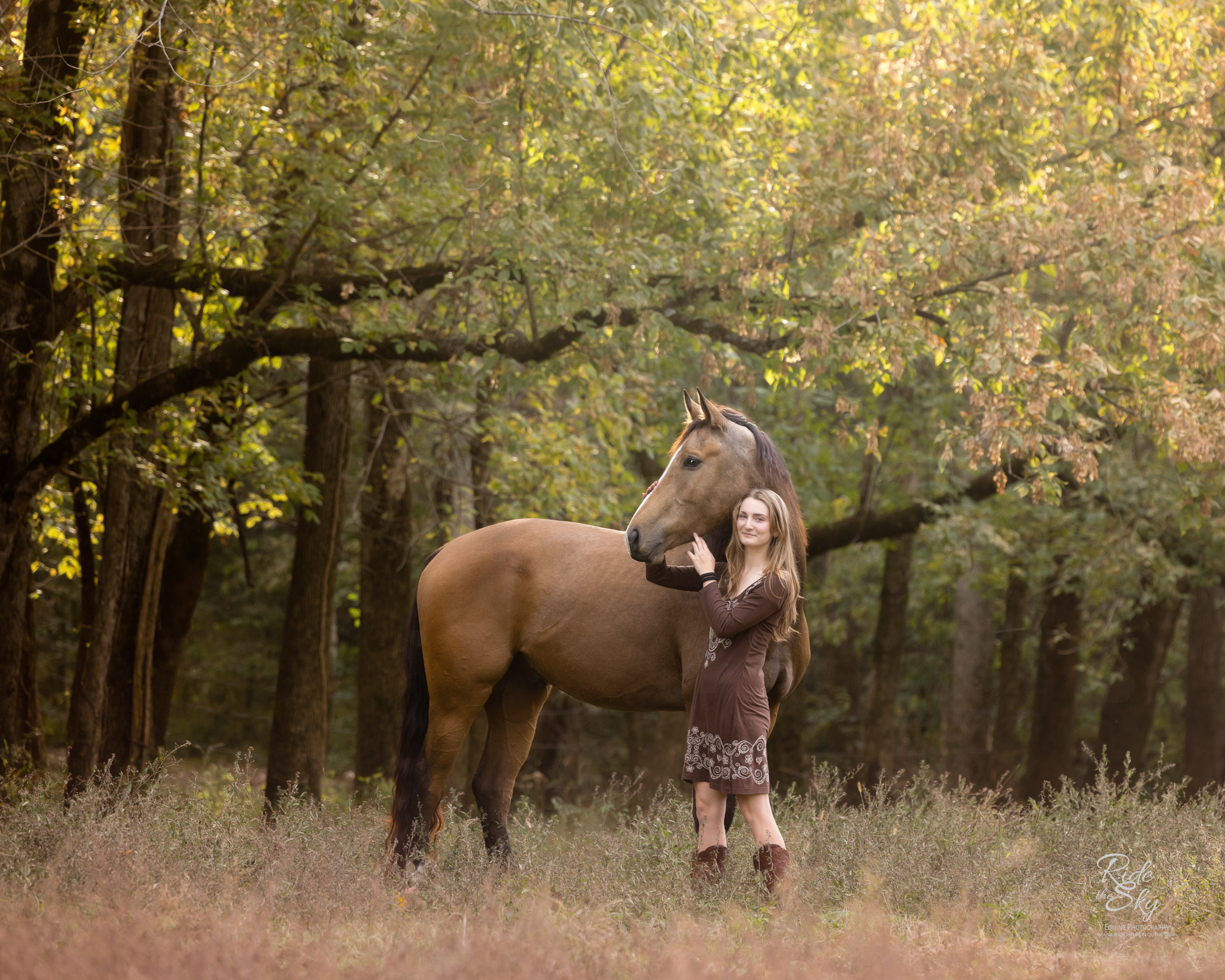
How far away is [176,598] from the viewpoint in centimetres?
1112

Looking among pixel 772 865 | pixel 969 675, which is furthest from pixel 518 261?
pixel 969 675

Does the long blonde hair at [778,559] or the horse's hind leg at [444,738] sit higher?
the long blonde hair at [778,559]

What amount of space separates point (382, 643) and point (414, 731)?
6140 mm

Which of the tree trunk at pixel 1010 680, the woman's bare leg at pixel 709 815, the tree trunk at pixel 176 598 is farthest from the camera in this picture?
the tree trunk at pixel 1010 680

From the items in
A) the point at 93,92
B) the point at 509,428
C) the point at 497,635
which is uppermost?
the point at 93,92

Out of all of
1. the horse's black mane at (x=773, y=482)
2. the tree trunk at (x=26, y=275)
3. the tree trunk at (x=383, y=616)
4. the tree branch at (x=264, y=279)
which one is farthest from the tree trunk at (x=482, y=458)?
the horse's black mane at (x=773, y=482)

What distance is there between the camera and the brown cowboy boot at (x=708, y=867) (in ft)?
15.4

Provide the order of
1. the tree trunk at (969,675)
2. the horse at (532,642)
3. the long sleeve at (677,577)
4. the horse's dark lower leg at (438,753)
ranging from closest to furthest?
the long sleeve at (677,577) < the horse at (532,642) < the horse's dark lower leg at (438,753) < the tree trunk at (969,675)

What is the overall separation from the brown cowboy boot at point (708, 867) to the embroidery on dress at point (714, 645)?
82 cm

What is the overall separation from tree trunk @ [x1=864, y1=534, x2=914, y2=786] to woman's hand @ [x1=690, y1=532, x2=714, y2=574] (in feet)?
32.7

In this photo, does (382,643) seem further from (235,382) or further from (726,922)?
(726,922)

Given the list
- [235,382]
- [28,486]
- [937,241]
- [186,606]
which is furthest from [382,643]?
[937,241]

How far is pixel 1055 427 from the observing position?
7648 millimetres

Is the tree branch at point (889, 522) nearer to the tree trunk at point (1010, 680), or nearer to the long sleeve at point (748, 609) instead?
the tree trunk at point (1010, 680)
